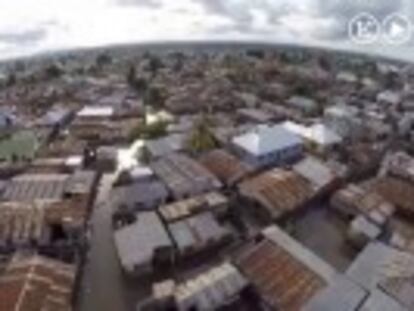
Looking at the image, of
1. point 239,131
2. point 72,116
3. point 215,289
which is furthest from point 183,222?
point 72,116

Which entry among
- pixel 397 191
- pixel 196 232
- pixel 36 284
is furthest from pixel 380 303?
pixel 36 284

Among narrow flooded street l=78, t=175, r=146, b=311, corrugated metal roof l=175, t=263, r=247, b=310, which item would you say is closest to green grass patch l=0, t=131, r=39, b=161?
narrow flooded street l=78, t=175, r=146, b=311

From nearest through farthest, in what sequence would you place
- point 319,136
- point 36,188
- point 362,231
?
point 362,231
point 36,188
point 319,136

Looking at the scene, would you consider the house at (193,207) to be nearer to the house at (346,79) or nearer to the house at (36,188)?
the house at (36,188)

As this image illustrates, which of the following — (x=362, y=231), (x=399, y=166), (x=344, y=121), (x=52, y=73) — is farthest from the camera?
(x=52, y=73)

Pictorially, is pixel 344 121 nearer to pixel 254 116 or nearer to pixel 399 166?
pixel 254 116

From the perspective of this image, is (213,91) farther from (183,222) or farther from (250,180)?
(183,222)
